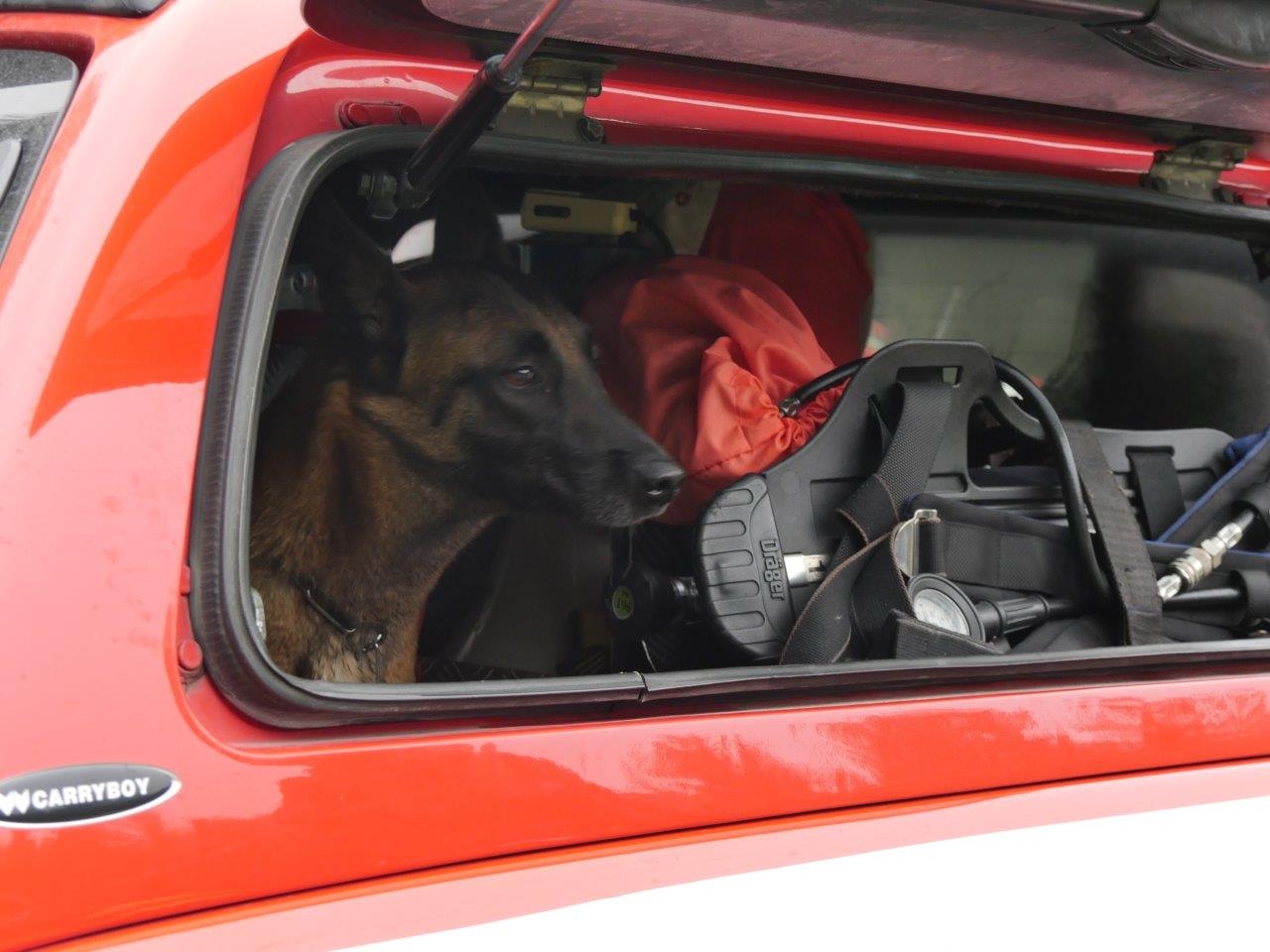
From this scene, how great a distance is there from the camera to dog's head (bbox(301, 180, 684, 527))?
183 centimetres

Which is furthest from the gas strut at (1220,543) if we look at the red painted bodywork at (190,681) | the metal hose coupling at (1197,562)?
the red painted bodywork at (190,681)

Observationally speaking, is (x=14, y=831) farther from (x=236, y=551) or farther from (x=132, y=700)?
(x=236, y=551)

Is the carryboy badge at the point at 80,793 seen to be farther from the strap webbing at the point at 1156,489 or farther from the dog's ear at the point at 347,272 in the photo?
the strap webbing at the point at 1156,489

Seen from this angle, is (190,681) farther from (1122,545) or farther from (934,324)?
(934,324)

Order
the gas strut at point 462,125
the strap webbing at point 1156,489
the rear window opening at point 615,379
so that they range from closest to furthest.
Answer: the gas strut at point 462,125, the rear window opening at point 615,379, the strap webbing at point 1156,489

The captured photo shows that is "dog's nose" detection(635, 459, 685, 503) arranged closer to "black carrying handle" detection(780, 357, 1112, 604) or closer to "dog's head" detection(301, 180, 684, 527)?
"dog's head" detection(301, 180, 684, 527)

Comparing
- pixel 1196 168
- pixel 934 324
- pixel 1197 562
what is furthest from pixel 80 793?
pixel 934 324

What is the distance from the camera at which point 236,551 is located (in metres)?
0.99

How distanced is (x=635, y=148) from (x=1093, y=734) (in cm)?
85

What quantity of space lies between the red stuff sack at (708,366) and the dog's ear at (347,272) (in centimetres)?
42

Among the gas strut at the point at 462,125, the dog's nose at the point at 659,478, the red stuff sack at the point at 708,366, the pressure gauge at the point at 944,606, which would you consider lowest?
the pressure gauge at the point at 944,606

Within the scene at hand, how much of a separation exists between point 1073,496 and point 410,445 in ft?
3.36

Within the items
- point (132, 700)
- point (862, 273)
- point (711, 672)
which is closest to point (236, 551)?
point (132, 700)

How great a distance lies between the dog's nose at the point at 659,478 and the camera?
1.79 metres
